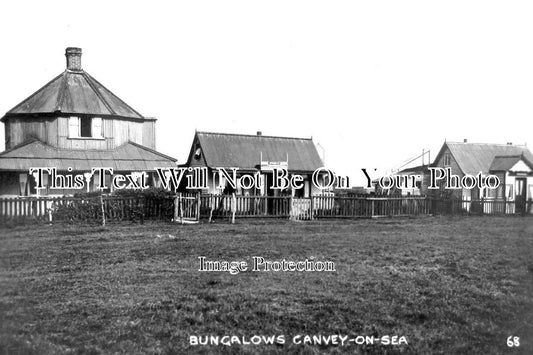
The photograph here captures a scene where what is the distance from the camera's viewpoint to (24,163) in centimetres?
1578

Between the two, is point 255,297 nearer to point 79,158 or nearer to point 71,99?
point 79,158

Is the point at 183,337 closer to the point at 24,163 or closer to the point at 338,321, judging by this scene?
the point at 338,321

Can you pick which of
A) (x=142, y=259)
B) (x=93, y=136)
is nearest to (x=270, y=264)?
(x=142, y=259)

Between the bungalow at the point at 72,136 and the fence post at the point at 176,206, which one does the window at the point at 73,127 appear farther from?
the fence post at the point at 176,206

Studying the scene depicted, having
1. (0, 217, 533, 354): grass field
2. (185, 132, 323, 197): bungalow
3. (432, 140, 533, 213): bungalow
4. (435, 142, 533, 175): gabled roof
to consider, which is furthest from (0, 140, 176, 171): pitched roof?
(435, 142, 533, 175): gabled roof

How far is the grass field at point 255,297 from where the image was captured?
573 centimetres

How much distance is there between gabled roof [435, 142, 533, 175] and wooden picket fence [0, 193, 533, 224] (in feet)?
28.0

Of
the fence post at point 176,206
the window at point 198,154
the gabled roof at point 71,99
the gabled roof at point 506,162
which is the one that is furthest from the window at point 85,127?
the gabled roof at point 506,162

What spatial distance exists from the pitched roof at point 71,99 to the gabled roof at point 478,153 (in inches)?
998

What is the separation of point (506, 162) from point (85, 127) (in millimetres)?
29599

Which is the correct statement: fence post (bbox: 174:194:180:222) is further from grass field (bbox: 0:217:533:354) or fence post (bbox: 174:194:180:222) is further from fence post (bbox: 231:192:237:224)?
grass field (bbox: 0:217:533:354)

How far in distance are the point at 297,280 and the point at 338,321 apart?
2010mm

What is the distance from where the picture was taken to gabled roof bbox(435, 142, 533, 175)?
3600 centimetres

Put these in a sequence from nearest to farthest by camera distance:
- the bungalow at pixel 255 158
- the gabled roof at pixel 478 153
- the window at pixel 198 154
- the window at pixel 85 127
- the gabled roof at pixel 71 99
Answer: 1. the gabled roof at pixel 71 99
2. the window at pixel 85 127
3. the bungalow at pixel 255 158
4. the window at pixel 198 154
5. the gabled roof at pixel 478 153
